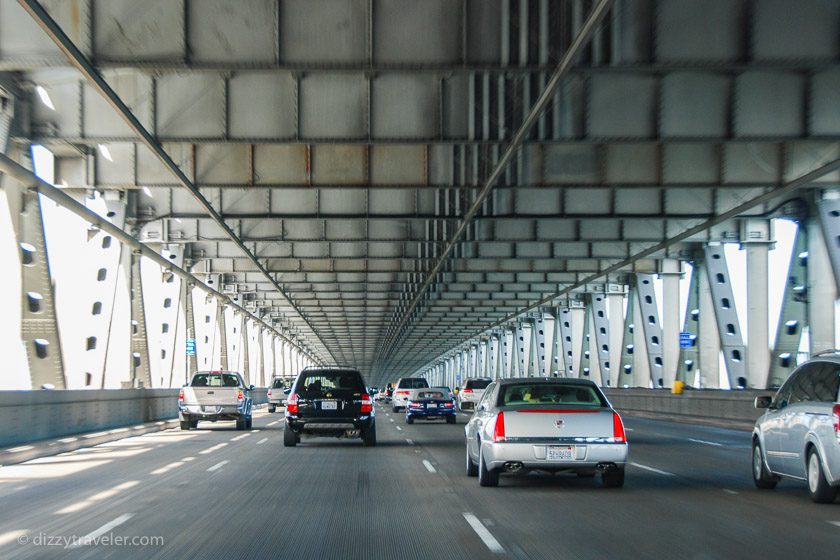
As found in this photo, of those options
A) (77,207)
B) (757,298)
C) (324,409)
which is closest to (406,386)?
(757,298)

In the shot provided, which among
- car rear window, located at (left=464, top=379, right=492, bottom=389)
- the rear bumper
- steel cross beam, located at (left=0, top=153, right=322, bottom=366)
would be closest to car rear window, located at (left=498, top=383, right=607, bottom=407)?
the rear bumper

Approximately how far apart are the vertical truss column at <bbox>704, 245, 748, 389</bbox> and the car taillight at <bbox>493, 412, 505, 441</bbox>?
28767mm

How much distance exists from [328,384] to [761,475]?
39.1ft

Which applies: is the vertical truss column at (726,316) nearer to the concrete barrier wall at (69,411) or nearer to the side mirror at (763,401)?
the concrete barrier wall at (69,411)

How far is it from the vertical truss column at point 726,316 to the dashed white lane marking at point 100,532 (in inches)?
1295

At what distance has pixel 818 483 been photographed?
41.8 feet

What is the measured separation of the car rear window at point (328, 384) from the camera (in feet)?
77.5

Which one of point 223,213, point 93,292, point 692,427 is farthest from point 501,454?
point 93,292

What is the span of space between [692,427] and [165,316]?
81.1 feet

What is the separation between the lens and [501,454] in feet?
46.3

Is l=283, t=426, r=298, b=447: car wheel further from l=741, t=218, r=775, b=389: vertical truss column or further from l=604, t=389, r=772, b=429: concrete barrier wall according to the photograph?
Result: l=741, t=218, r=775, b=389: vertical truss column

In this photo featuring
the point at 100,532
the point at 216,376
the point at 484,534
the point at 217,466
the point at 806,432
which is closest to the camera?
the point at 484,534

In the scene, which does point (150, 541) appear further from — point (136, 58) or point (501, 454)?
point (136, 58)

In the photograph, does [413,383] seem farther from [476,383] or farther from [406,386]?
[476,383]
